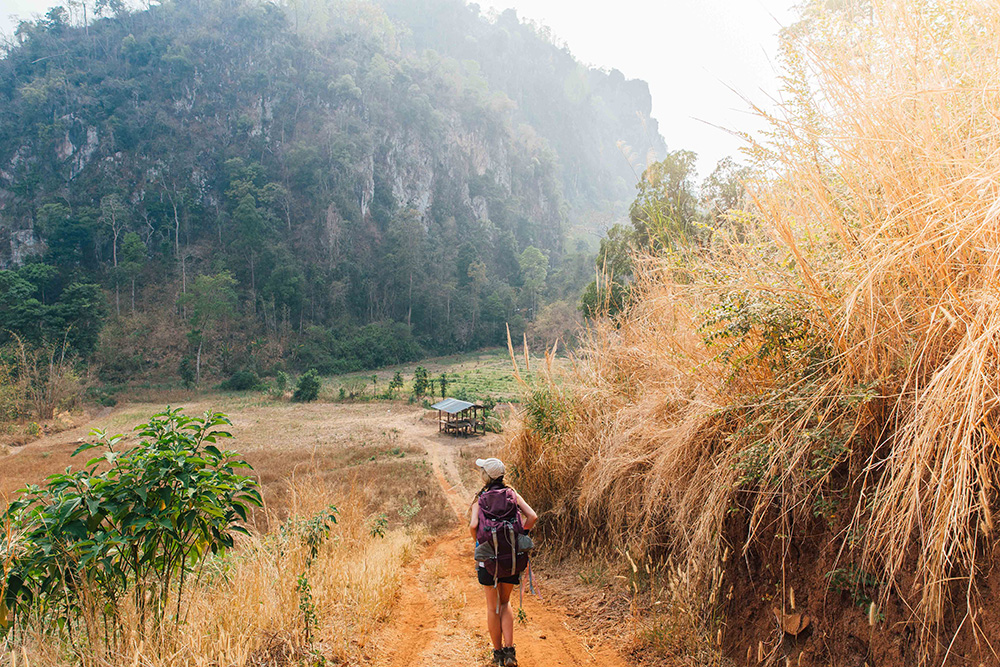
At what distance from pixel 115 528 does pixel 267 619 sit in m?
0.98

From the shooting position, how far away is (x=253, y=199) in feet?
168

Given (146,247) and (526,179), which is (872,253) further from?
(526,179)

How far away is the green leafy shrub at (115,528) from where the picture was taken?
6.79ft

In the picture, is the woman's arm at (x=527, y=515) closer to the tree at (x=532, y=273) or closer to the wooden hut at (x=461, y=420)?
the wooden hut at (x=461, y=420)

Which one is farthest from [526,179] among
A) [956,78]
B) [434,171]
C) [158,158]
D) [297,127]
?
[956,78]

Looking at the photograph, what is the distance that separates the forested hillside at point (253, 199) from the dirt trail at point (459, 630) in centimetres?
3728

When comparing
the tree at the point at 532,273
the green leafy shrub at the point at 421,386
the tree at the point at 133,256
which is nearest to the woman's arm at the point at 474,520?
the green leafy shrub at the point at 421,386

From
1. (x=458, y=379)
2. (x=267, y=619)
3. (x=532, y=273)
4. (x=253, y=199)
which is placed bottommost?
(x=458, y=379)

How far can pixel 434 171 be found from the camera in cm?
6881

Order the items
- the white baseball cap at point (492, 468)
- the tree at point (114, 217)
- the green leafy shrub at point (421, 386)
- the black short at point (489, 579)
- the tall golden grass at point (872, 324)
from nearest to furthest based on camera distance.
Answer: the tall golden grass at point (872, 324) < the black short at point (489, 579) < the white baseball cap at point (492, 468) < the green leafy shrub at point (421, 386) < the tree at point (114, 217)

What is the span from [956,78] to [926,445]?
5.18ft

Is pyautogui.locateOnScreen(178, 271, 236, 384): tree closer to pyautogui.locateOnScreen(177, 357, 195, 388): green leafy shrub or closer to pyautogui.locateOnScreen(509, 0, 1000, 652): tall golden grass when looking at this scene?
pyautogui.locateOnScreen(177, 357, 195, 388): green leafy shrub

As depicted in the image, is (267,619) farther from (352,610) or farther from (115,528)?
(115,528)

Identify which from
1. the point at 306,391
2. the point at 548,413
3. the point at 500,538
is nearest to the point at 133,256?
the point at 306,391
